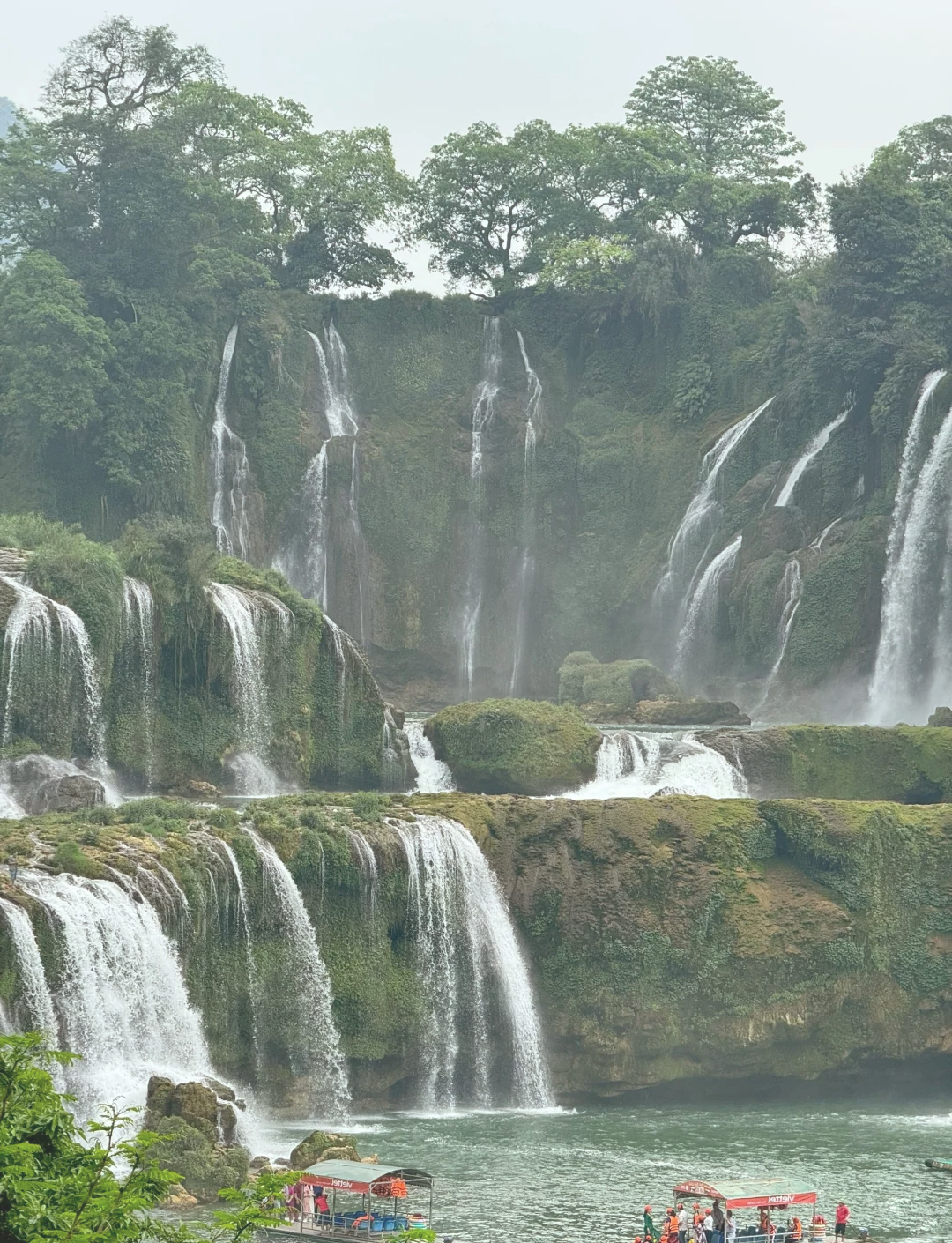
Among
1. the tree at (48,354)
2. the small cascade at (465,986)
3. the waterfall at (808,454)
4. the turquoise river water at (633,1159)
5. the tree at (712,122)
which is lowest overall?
the turquoise river water at (633,1159)

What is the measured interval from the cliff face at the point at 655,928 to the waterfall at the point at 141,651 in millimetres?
6826

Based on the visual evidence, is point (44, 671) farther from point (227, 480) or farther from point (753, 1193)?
point (227, 480)

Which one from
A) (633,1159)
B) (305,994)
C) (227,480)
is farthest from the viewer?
(227,480)

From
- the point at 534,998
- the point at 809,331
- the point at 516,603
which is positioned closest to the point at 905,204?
the point at 809,331

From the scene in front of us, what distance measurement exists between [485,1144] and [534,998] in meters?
6.60

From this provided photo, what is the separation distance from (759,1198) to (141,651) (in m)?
25.2

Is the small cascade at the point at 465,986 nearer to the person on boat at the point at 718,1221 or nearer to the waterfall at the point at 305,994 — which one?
the waterfall at the point at 305,994

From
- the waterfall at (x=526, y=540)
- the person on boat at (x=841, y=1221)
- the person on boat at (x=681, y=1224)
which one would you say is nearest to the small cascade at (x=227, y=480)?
the waterfall at (x=526, y=540)

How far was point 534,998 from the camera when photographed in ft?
146

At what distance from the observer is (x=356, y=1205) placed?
3203 centimetres

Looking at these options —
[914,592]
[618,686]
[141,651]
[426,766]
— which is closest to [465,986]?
[141,651]

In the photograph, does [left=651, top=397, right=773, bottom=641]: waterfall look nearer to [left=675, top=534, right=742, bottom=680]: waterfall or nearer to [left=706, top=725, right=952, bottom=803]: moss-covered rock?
[left=675, top=534, right=742, bottom=680]: waterfall

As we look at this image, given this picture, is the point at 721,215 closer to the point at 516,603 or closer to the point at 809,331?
the point at 809,331

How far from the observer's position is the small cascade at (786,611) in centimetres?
6981
